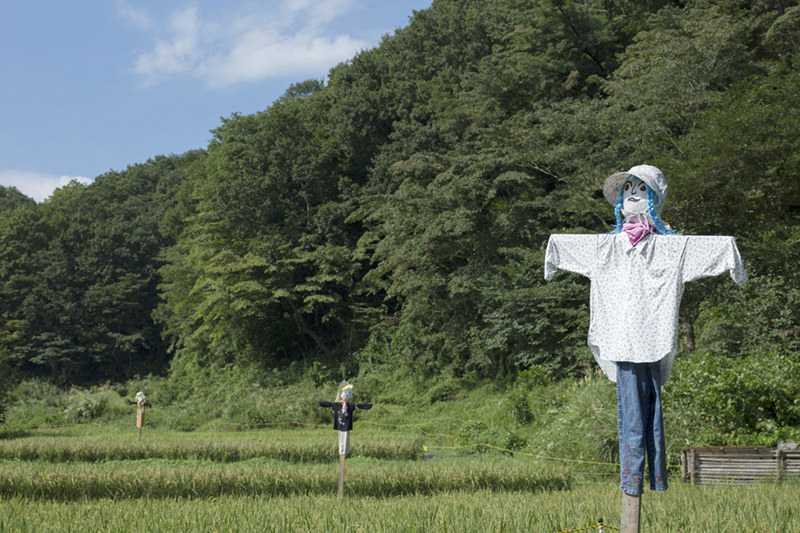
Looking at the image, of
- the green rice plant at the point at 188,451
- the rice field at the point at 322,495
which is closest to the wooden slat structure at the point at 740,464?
the rice field at the point at 322,495

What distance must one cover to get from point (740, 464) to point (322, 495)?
595 cm

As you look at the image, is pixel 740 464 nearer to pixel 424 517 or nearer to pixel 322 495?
pixel 322 495

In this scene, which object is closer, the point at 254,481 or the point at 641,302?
the point at 641,302

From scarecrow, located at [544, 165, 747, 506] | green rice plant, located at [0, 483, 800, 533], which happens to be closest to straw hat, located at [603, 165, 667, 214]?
scarecrow, located at [544, 165, 747, 506]

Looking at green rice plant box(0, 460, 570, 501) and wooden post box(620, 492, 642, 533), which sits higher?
wooden post box(620, 492, 642, 533)

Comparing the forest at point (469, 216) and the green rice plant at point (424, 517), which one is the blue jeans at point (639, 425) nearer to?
the green rice plant at point (424, 517)

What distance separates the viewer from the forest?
48.0 ft

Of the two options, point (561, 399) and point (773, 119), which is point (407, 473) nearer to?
point (561, 399)

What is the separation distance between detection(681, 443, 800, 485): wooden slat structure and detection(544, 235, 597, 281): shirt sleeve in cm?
676

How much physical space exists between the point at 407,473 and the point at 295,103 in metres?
29.0

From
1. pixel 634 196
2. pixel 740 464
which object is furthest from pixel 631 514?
pixel 740 464

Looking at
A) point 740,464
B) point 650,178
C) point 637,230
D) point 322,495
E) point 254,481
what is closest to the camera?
point 637,230

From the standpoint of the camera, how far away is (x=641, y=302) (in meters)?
3.59

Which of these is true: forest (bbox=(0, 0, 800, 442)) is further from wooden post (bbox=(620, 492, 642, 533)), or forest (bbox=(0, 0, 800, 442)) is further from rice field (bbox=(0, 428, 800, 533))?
wooden post (bbox=(620, 492, 642, 533))
